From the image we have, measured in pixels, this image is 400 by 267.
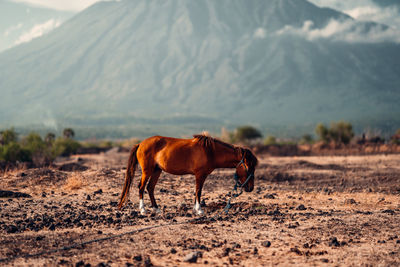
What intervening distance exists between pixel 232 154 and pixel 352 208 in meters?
3.77

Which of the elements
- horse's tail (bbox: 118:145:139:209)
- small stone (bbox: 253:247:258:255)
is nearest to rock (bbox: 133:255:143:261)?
small stone (bbox: 253:247:258:255)

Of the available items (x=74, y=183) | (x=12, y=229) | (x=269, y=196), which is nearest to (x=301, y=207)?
(x=269, y=196)

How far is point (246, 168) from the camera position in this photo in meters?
11.5

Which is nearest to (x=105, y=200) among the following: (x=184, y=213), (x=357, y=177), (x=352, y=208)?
(x=184, y=213)

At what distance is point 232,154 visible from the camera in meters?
11.7

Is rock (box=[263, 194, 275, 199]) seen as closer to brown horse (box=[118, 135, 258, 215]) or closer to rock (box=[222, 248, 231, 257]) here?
brown horse (box=[118, 135, 258, 215])

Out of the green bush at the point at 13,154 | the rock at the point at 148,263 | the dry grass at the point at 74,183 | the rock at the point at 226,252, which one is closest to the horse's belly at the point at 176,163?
the rock at the point at 226,252

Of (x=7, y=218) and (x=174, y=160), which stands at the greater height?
(x=174, y=160)

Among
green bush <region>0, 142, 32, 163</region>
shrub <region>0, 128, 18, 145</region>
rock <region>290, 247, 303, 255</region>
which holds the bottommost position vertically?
rock <region>290, 247, 303, 255</region>

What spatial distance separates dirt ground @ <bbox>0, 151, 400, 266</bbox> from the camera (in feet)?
26.6

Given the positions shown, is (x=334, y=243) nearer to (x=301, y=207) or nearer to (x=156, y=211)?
(x=301, y=207)

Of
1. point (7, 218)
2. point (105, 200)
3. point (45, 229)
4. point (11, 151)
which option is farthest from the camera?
point (11, 151)

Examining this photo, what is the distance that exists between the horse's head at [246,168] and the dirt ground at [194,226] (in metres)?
0.75

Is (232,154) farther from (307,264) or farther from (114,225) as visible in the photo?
(307,264)
